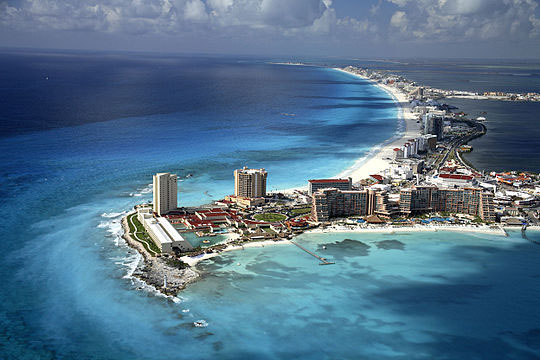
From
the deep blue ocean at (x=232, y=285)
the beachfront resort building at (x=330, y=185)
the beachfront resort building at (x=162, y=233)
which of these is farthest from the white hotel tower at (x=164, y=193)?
the beachfront resort building at (x=330, y=185)

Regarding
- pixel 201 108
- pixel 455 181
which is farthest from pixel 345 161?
pixel 201 108

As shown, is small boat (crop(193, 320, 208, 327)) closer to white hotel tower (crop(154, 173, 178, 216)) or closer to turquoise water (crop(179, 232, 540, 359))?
turquoise water (crop(179, 232, 540, 359))

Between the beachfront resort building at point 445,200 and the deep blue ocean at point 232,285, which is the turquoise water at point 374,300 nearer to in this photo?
the deep blue ocean at point 232,285

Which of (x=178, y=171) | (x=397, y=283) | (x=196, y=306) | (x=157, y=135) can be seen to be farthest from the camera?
(x=157, y=135)

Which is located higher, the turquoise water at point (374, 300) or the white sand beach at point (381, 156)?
the white sand beach at point (381, 156)

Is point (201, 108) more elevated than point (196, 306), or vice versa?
point (201, 108)

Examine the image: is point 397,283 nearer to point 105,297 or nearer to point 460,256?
point 460,256
